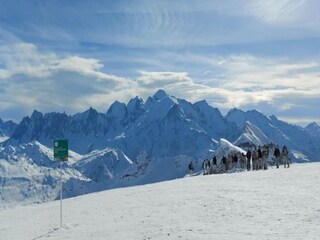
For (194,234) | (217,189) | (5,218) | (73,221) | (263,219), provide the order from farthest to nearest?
1. (5,218)
2. (217,189)
3. (73,221)
4. (263,219)
5. (194,234)

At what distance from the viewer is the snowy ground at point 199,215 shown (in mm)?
23922

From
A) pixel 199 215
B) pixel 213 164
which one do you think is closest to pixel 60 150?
pixel 199 215

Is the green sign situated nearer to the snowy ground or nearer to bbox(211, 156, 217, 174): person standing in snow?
the snowy ground

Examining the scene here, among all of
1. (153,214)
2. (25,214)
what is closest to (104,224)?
(153,214)

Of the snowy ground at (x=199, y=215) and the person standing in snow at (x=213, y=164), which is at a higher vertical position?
the person standing in snow at (x=213, y=164)

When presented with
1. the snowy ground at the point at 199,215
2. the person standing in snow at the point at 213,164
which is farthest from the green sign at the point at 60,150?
the person standing in snow at the point at 213,164

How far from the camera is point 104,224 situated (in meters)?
29.7

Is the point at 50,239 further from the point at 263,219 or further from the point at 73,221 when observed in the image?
the point at 263,219

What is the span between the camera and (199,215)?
1102 inches

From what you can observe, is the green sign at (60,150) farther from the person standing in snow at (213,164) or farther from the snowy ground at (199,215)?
the person standing in snow at (213,164)

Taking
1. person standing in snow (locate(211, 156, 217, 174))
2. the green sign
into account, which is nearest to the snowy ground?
the green sign

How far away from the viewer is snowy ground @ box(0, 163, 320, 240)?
23922mm

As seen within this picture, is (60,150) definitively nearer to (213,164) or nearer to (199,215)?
(199,215)

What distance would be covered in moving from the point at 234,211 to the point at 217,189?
827cm
